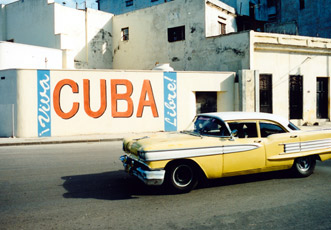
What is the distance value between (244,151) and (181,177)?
4.54 ft

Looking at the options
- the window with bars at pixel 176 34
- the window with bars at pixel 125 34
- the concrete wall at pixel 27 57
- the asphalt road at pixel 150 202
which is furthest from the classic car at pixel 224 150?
the window with bars at pixel 125 34

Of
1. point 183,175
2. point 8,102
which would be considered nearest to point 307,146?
point 183,175

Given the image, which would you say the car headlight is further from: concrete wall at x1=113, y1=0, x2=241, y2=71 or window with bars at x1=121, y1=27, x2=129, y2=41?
window with bars at x1=121, y1=27, x2=129, y2=41

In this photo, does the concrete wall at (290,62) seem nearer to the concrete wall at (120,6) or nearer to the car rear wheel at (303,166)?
the car rear wheel at (303,166)

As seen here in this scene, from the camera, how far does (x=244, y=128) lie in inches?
241

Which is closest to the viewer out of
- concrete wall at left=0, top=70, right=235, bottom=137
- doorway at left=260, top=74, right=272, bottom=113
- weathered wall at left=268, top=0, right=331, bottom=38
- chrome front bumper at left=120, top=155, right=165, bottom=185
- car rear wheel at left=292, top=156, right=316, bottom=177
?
chrome front bumper at left=120, top=155, right=165, bottom=185

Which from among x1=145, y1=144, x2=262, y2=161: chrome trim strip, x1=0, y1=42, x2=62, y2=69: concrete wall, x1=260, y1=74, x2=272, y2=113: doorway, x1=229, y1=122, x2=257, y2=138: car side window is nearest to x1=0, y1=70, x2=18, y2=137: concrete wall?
x1=0, y1=42, x2=62, y2=69: concrete wall

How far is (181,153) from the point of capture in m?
5.34

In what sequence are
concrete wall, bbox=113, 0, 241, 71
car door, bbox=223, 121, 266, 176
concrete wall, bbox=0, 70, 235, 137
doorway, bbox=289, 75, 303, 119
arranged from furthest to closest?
doorway, bbox=289, 75, 303, 119 < concrete wall, bbox=113, 0, 241, 71 < concrete wall, bbox=0, 70, 235, 137 < car door, bbox=223, 121, 266, 176

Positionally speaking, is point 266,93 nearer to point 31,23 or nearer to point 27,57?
point 27,57

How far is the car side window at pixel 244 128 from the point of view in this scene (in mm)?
6051

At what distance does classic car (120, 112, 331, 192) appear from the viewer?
209 inches

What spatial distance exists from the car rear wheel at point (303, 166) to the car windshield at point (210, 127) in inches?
76.4

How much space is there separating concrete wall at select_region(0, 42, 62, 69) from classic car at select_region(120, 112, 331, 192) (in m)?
15.9
